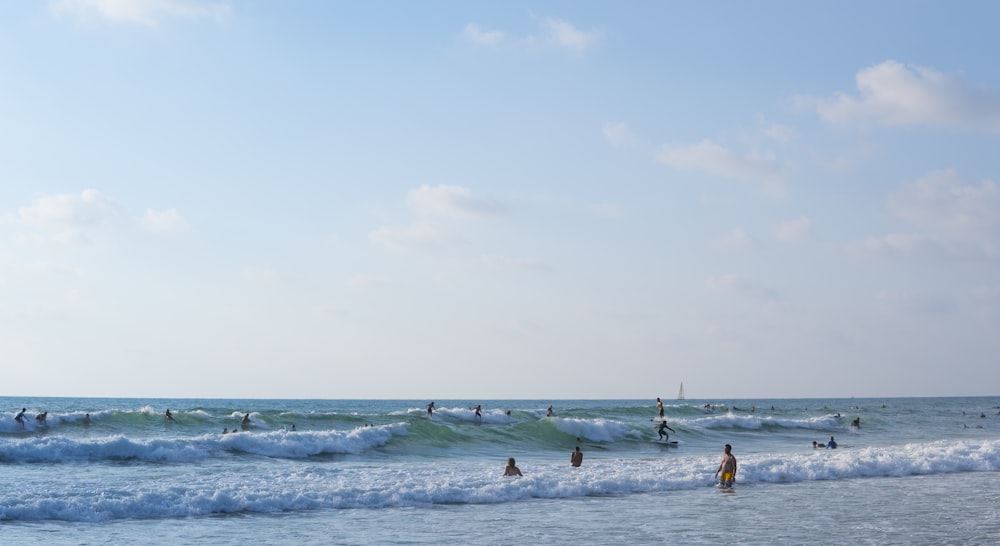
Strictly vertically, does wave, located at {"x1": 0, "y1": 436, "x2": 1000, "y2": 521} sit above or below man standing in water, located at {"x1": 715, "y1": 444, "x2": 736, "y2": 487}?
below

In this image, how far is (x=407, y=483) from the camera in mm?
24578

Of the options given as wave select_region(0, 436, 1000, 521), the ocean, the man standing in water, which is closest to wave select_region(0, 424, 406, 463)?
the ocean

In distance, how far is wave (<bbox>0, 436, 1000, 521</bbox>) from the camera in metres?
20.3

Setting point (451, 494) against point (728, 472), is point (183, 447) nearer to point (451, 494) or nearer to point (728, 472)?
point (451, 494)

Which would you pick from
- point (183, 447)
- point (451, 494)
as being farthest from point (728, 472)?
point (183, 447)

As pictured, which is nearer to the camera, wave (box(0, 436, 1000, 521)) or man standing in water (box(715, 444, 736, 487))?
wave (box(0, 436, 1000, 521))

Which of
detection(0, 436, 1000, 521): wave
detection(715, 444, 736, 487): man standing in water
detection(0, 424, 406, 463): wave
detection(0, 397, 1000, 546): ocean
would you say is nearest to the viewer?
detection(0, 397, 1000, 546): ocean

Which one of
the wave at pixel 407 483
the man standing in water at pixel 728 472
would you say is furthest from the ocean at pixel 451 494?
the man standing in water at pixel 728 472

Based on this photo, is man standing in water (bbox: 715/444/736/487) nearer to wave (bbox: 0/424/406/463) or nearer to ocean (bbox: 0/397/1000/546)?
ocean (bbox: 0/397/1000/546)

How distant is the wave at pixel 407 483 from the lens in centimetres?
Answer: 2034

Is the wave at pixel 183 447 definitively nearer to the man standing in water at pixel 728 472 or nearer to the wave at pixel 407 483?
the wave at pixel 407 483

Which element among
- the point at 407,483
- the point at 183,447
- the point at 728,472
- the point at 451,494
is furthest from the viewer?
the point at 183,447

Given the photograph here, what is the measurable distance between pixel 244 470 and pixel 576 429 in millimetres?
23660

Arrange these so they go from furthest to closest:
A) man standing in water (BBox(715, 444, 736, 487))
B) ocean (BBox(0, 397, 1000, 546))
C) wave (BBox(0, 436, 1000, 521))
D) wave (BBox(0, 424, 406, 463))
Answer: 1. wave (BBox(0, 424, 406, 463))
2. man standing in water (BBox(715, 444, 736, 487))
3. wave (BBox(0, 436, 1000, 521))
4. ocean (BBox(0, 397, 1000, 546))
